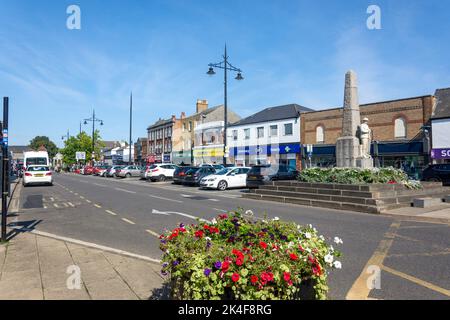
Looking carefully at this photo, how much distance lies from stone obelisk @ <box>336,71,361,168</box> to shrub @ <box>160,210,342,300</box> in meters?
14.4

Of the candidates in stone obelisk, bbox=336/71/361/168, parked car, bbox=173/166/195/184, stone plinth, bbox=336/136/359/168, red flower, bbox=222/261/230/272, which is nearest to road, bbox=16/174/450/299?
red flower, bbox=222/261/230/272

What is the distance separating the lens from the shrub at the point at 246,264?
2852 mm

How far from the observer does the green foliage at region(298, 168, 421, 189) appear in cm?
1455

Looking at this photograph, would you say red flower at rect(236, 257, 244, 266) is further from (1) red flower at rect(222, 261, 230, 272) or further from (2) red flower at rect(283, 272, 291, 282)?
(2) red flower at rect(283, 272, 291, 282)

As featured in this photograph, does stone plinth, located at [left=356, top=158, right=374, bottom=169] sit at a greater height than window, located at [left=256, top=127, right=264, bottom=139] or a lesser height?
lesser

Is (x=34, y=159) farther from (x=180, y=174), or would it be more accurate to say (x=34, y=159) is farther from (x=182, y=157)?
(x=182, y=157)

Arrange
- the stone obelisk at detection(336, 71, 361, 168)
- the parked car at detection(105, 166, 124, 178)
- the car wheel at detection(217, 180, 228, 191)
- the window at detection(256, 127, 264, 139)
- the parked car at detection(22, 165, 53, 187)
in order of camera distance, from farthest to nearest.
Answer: the parked car at detection(105, 166, 124, 178), the window at detection(256, 127, 264, 139), the parked car at detection(22, 165, 53, 187), the car wheel at detection(217, 180, 228, 191), the stone obelisk at detection(336, 71, 361, 168)

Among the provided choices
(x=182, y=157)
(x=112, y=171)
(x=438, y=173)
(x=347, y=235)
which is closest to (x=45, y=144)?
(x=182, y=157)

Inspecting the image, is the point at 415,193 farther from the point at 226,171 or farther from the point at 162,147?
the point at 162,147

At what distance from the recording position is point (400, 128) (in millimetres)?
30188

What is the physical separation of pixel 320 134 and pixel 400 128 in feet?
27.9

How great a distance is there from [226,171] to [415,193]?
12813 mm

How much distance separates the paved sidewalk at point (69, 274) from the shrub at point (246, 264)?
4.16 feet
